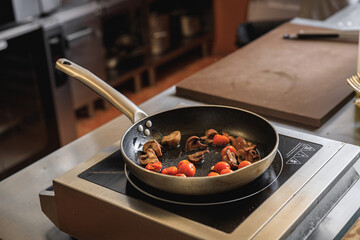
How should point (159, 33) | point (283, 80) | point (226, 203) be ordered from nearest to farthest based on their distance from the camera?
point (226, 203), point (283, 80), point (159, 33)

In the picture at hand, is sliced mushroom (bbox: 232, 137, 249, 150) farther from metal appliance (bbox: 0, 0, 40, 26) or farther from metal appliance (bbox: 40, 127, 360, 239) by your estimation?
metal appliance (bbox: 0, 0, 40, 26)

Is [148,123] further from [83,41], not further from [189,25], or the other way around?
[189,25]

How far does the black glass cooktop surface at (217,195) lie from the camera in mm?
828

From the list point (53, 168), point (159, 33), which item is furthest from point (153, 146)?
point (159, 33)

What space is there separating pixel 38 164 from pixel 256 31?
4.84 feet

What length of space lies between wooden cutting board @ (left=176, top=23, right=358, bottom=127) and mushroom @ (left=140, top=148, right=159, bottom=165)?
461mm

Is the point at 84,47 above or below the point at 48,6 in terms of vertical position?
below

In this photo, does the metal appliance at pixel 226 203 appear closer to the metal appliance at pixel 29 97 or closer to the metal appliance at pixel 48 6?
the metal appliance at pixel 29 97

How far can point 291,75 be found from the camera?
5.04 ft

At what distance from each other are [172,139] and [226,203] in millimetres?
241

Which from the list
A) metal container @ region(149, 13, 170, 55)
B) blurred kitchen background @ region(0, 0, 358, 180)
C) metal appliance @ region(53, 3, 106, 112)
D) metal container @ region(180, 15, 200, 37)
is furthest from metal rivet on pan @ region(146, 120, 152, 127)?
metal container @ region(180, 15, 200, 37)

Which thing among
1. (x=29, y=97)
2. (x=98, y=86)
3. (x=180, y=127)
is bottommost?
(x=29, y=97)

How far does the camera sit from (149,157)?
0.98m

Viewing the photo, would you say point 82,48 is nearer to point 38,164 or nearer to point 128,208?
point 38,164
